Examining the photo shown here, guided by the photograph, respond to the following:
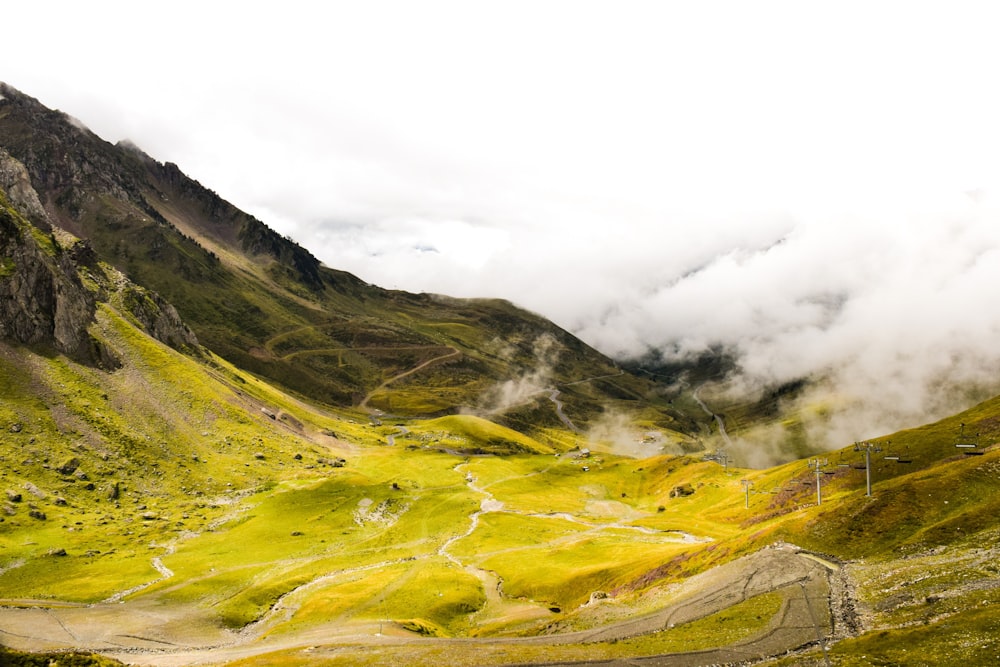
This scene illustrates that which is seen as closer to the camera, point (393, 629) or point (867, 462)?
point (393, 629)

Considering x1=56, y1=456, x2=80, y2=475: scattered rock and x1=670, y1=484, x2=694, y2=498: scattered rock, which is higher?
x1=56, y1=456, x2=80, y2=475: scattered rock

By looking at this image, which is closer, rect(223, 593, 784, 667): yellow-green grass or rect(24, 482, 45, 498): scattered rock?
rect(223, 593, 784, 667): yellow-green grass

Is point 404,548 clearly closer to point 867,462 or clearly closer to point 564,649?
point 564,649

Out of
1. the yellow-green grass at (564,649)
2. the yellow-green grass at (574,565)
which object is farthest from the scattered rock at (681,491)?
the yellow-green grass at (564,649)

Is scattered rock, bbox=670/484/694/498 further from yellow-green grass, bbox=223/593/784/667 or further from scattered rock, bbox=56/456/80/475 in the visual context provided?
scattered rock, bbox=56/456/80/475

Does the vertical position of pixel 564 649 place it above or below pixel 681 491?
above

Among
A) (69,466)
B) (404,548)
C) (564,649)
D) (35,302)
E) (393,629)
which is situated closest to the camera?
(564,649)

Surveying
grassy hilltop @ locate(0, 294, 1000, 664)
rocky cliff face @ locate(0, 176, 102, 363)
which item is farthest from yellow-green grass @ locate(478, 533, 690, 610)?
rocky cliff face @ locate(0, 176, 102, 363)

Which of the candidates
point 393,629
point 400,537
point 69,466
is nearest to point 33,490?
point 69,466

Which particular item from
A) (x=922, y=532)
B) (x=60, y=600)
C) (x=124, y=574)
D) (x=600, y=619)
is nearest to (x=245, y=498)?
(x=124, y=574)

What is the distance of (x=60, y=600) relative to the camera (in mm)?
87688

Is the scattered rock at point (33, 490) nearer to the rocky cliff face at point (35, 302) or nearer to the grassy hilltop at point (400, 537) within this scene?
the grassy hilltop at point (400, 537)

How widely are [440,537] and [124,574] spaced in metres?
66.1

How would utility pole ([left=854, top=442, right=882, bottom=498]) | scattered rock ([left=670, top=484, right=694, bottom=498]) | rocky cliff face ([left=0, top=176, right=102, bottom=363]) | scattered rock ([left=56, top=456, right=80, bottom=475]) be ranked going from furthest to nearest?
1. scattered rock ([left=670, top=484, right=694, bottom=498])
2. rocky cliff face ([left=0, top=176, right=102, bottom=363])
3. scattered rock ([left=56, top=456, right=80, bottom=475])
4. utility pole ([left=854, top=442, right=882, bottom=498])
